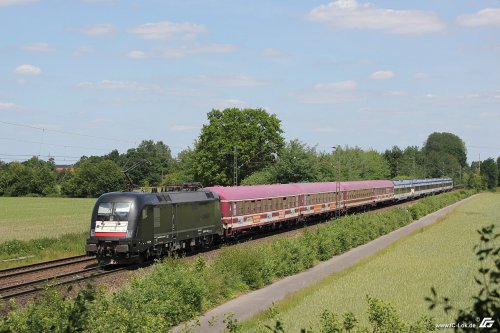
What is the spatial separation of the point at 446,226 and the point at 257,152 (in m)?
41.2

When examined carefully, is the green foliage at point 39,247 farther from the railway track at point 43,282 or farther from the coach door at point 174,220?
the railway track at point 43,282

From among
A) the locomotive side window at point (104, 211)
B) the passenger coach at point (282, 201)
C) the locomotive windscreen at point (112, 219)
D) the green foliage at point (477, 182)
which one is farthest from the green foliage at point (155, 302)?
the green foliage at point (477, 182)

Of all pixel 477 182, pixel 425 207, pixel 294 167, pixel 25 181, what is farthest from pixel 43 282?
pixel 477 182

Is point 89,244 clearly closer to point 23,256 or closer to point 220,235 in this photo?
point 23,256

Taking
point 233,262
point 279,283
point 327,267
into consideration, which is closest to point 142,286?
point 233,262

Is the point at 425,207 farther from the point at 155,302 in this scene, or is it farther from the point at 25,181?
the point at 25,181

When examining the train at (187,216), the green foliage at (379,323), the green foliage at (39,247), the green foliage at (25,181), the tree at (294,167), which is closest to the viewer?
the green foliage at (379,323)

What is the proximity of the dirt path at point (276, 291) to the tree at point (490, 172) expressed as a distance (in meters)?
148

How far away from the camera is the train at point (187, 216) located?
1061 inches

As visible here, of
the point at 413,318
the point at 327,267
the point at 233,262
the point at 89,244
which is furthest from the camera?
the point at 327,267

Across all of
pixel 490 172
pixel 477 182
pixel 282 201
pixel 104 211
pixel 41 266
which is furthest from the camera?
pixel 490 172

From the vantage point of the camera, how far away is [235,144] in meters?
89.6

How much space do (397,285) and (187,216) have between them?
38.6 ft

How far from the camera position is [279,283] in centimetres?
2541
